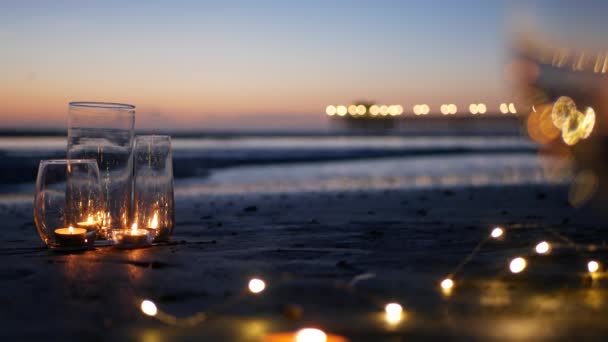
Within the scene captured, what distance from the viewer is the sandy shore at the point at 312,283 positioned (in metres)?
1.87

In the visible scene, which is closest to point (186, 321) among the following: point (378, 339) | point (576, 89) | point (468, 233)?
point (378, 339)

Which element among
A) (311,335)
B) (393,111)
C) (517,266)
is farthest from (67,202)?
(393,111)

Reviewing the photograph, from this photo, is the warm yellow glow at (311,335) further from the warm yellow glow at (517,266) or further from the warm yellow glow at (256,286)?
the warm yellow glow at (517,266)

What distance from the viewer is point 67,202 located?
10.4 feet

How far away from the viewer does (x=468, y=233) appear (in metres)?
3.95

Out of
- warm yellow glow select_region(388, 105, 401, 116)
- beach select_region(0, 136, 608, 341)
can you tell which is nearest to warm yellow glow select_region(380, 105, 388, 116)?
warm yellow glow select_region(388, 105, 401, 116)

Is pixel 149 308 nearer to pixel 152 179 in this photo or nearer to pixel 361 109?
pixel 152 179

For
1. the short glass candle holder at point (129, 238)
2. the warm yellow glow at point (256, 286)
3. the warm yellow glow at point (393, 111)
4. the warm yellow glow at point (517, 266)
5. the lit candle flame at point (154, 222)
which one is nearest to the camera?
the warm yellow glow at point (256, 286)

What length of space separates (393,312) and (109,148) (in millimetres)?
1931

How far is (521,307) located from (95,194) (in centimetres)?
210

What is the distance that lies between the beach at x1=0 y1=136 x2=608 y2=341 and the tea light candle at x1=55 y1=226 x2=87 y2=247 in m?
0.10

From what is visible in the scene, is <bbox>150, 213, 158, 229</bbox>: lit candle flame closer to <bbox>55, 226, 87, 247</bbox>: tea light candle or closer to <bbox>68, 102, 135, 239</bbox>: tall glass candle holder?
<bbox>68, 102, 135, 239</bbox>: tall glass candle holder

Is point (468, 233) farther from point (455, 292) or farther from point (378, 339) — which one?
point (378, 339)

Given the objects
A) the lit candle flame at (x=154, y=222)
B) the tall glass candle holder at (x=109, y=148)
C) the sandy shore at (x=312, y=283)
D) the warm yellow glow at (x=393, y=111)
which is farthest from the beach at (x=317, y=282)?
the warm yellow glow at (x=393, y=111)
